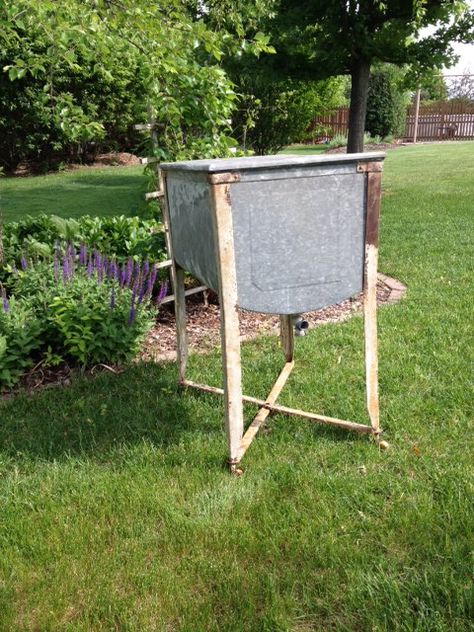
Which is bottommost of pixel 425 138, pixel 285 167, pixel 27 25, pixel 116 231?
pixel 425 138

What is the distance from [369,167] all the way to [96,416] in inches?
67.8

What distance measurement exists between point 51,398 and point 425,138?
91.3 ft

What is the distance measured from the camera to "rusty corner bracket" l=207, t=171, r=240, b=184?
205 centimetres

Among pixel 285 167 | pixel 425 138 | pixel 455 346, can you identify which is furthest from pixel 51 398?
pixel 425 138

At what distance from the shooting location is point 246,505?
7.24 feet

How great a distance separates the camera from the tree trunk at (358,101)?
8398mm

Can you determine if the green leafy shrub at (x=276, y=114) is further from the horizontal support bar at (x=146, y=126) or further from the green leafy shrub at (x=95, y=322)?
the green leafy shrub at (x=95, y=322)

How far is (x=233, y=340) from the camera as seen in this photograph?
90.4 inches

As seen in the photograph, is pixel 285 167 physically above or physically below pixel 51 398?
above

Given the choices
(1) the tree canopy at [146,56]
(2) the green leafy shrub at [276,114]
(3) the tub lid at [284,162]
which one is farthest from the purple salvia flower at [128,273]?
(2) the green leafy shrub at [276,114]

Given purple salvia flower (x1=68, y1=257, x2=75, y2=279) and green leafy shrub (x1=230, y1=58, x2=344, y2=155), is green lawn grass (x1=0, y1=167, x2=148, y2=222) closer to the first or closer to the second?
green leafy shrub (x1=230, y1=58, x2=344, y2=155)

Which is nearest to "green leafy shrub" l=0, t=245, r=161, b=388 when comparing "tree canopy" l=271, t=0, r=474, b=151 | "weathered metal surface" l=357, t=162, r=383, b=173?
"weathered metal surface" l=357, t=162, r=383, b=173

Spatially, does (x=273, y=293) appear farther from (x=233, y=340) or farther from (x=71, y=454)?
(x=71, y=454)

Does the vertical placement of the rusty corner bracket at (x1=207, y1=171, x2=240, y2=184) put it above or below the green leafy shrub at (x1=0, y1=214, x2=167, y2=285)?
above
